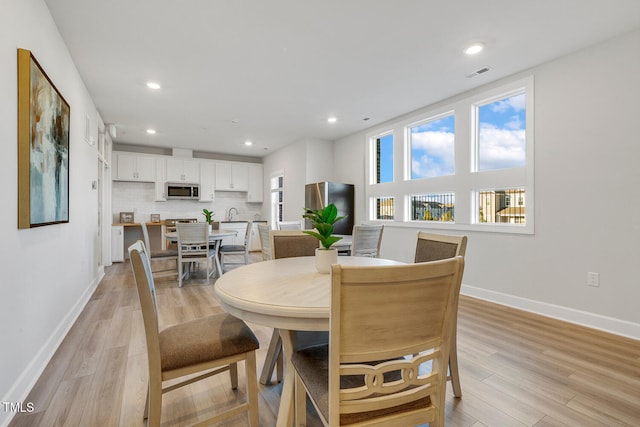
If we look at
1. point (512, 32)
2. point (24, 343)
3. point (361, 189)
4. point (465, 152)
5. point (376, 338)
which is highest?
point (512, 32)

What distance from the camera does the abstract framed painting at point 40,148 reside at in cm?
166

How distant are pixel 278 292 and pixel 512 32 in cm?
286

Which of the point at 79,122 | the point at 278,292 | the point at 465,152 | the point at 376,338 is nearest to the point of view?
the point at 376,338

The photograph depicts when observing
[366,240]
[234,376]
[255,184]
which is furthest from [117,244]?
[234,376]

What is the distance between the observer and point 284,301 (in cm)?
111

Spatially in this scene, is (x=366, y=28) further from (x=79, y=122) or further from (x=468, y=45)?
(x=79, y=122)

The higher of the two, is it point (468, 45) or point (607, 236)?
point (468, 45)

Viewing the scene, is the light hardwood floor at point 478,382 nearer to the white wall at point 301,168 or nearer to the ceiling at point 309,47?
the ceiling at point 309,47

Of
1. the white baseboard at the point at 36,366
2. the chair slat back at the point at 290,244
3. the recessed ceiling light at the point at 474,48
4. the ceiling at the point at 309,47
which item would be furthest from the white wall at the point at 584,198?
the white baseboard at the point at 36,366

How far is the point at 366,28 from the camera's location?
240cm

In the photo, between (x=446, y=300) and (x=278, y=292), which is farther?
(x=278, y=292)

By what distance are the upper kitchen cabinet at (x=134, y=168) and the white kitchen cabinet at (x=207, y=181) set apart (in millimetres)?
1046

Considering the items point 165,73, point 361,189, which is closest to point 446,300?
point 165,73

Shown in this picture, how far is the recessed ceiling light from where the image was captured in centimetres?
261
